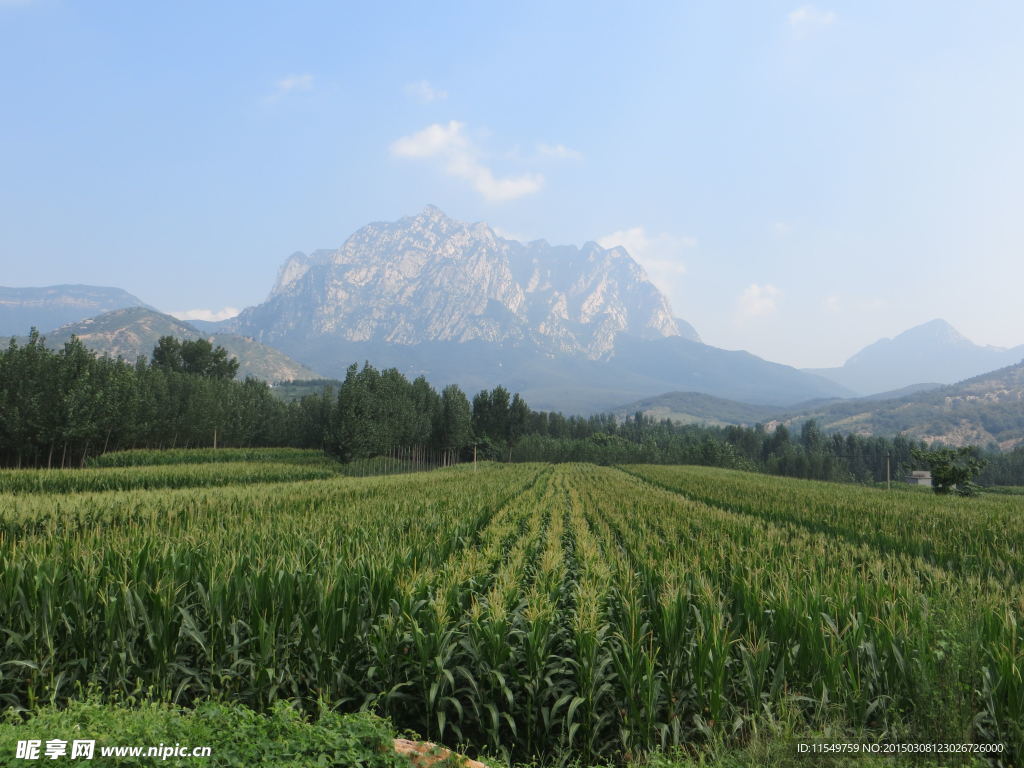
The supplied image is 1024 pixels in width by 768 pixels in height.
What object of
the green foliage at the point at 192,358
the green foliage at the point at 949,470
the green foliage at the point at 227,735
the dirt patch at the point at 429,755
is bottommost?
the green foliage at the point at 949,470

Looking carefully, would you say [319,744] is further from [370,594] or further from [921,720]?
[921,720]

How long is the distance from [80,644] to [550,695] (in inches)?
217

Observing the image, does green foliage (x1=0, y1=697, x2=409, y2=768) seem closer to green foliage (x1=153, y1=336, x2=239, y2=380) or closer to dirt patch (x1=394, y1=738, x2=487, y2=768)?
dirt patch (x1=394, y1=738, x2=487, y2=768)

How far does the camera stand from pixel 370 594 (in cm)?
628

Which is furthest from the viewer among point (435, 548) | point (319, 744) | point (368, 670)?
point (435, 548)

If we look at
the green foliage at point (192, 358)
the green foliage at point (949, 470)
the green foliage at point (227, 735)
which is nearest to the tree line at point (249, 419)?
the green foliage at point (192, 358)

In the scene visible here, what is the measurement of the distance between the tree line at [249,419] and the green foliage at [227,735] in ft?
174

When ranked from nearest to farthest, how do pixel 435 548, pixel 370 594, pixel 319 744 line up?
pixel 319 744 → pixel 370 594 → pixel 435 548

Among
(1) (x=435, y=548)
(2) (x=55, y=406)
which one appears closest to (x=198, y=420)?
(2) (x=55, y=406)

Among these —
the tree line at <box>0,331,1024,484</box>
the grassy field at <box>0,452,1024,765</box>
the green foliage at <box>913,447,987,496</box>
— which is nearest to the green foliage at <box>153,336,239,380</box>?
the tree line at <box>0,331,1024,484</box>

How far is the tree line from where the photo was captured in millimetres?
47250

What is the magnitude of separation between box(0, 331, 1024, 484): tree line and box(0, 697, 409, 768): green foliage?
174 feet

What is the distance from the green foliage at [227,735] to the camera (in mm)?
3422

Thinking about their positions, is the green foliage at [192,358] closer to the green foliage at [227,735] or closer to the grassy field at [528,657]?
the grassy field at [528,657]
